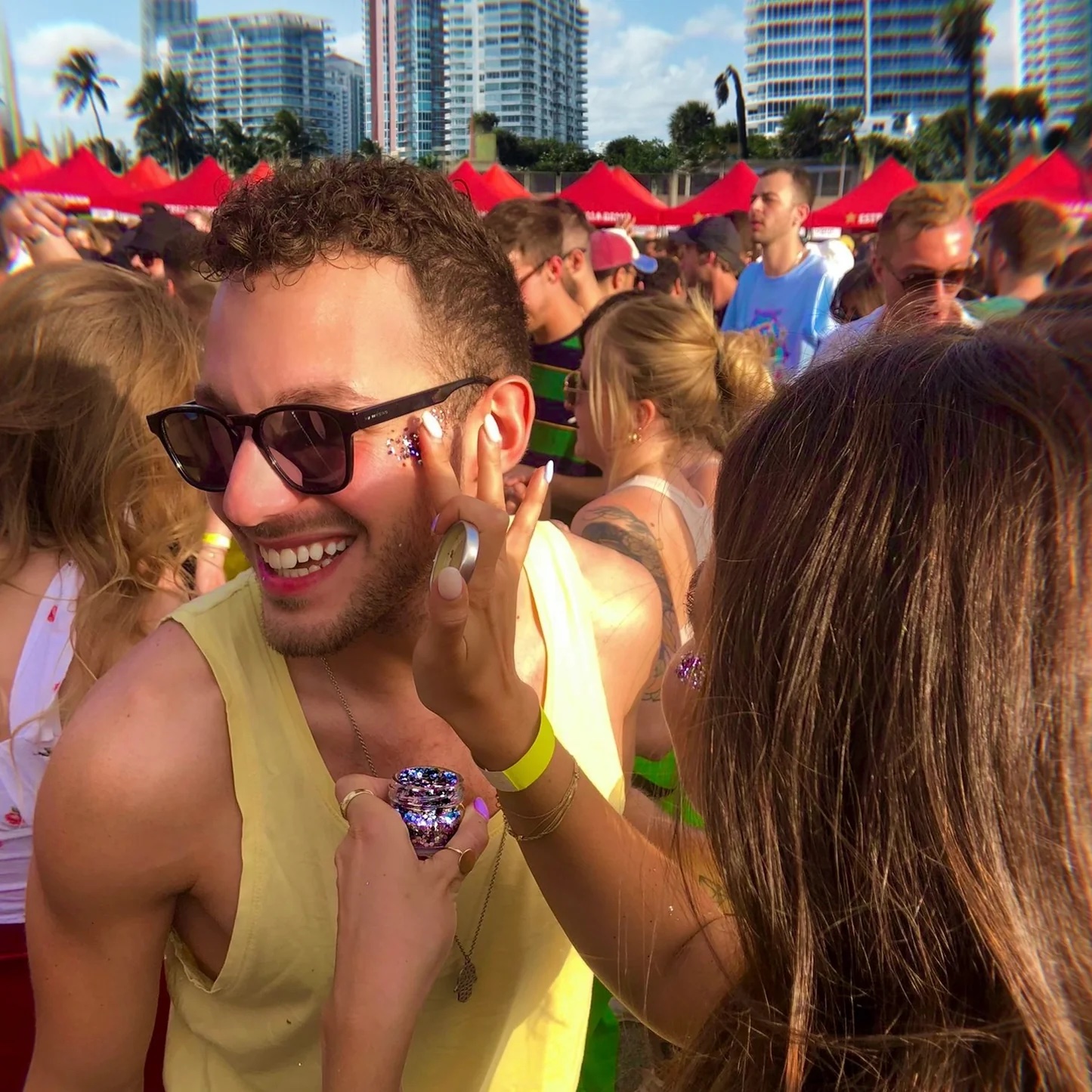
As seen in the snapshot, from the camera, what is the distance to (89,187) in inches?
866

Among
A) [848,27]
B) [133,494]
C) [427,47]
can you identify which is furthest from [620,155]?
[133,494]

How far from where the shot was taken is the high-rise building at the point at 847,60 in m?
71.6

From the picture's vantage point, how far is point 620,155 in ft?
192

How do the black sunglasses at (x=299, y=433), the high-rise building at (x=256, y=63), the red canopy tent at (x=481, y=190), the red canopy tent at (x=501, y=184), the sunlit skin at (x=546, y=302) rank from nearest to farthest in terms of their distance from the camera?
the black sunglasses at (x=299, y=433) → the sunlit skin at (x=546, y=302) → the red canopy tent at (x=481, y=190) → the red canopy tent at (x=501, y=184) → the high-rise building at (x=256, y=63)

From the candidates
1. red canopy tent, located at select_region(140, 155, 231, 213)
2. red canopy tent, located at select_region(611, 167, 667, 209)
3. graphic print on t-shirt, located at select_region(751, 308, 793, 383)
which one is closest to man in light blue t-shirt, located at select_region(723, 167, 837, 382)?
graphic print on t-shirt, located at select_region(751, 308, 793, 383)

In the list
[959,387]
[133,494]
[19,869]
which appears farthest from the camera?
[133,494]

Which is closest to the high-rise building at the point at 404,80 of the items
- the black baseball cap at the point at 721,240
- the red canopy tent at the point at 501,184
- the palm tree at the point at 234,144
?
the black baseball cap at the point at 721,240

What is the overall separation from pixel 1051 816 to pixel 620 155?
205 ft

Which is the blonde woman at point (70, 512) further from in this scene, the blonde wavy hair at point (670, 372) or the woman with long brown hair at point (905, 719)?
the blonde wavy hair at point (670, 372)

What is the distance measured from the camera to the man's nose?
59.7 inches

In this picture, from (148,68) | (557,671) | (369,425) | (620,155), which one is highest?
(148,68)

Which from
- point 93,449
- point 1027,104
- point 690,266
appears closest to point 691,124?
point 1027,104

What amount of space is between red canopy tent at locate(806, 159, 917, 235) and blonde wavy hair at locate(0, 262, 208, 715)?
17.0m

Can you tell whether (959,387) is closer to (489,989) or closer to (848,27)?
(489,989)
